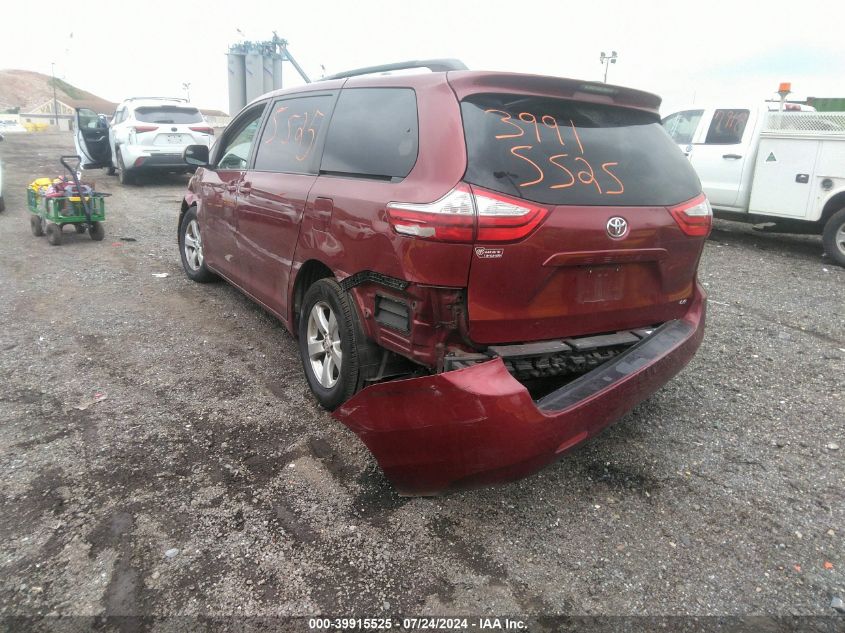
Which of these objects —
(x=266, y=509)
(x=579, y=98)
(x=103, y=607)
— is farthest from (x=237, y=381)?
(x=579, y=98)

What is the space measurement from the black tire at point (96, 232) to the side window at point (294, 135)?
5069 mm

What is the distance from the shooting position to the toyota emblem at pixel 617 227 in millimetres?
2729

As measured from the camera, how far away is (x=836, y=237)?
25.5ft

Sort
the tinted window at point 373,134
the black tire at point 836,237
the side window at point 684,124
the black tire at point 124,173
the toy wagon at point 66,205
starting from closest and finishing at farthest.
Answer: the tinted window at point 373,134 < the black tire at point 836,237 < the toy wagon at point 66,205 < the side window at point 684,124 < the black tire at point 124,173

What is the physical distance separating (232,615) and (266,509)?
615 mm

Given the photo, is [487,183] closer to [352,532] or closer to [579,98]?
[579,98]

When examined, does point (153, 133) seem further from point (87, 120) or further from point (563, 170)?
point (563, 170)

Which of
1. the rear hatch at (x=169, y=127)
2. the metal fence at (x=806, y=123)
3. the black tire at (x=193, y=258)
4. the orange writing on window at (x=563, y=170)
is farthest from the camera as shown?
the rear hatch at (x=169, y=127)

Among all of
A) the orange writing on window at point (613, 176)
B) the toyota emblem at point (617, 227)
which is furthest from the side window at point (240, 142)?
the toyota emblem at point (617, 227)

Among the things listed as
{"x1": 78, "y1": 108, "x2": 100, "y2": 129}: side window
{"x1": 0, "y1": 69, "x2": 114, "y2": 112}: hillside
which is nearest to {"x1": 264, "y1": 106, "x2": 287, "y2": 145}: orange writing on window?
{"x1": 78, "y1": 108, "x2": 100, "y2": 129}: side window

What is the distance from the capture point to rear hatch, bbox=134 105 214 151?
13.1 m

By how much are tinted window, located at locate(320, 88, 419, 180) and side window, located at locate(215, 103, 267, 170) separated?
4.52ft

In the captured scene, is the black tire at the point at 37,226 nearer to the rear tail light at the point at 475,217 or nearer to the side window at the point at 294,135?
the side window at the point at 294,135

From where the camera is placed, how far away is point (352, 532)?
2.62 metres
